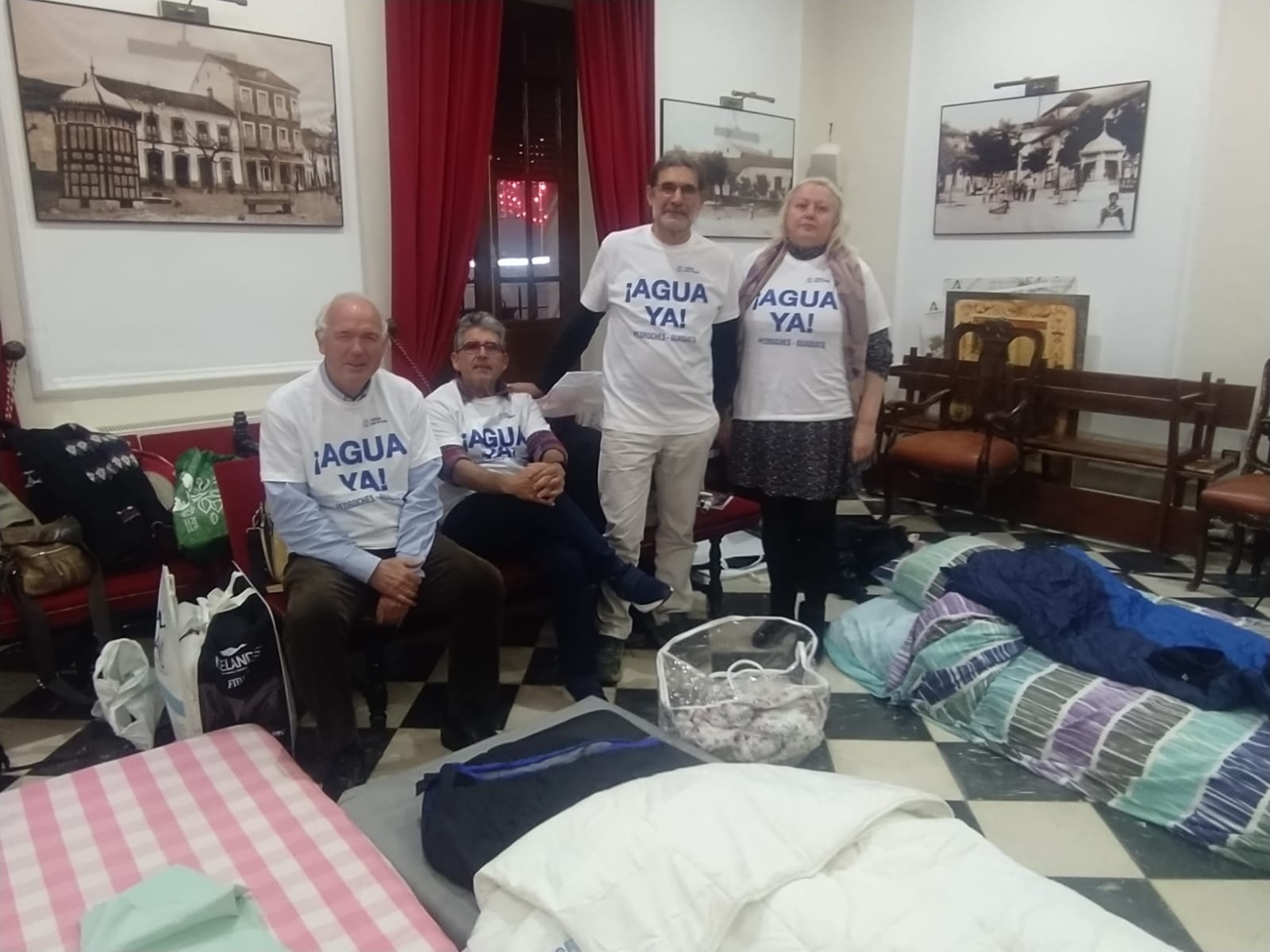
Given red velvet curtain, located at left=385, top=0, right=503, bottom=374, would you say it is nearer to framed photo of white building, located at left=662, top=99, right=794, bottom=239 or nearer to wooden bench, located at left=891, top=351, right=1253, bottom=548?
framed photo of white building, located at left=662, top=99, right=794, bottom=239

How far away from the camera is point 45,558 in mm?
2385

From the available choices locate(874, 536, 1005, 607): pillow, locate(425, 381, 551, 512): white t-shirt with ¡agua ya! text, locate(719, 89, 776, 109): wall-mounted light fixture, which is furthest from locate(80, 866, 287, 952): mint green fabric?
locate(719, 89, 776, 109): wall-mounted light fixture

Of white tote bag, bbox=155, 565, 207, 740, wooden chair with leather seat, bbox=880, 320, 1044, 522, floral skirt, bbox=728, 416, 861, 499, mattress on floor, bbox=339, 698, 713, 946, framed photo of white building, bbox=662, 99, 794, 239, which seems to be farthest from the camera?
framed photo of white building, bbox=662, 99, 794, 239

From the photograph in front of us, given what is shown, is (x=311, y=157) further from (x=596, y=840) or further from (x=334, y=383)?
(x=596, y=840)

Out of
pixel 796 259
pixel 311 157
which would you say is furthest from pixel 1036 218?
pixel 311 157

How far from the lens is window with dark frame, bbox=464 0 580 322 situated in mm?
3955

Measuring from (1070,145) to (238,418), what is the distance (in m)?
3.82

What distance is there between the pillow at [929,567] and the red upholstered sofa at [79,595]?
6.93 feet

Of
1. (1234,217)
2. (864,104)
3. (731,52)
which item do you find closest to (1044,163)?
(1234,217)

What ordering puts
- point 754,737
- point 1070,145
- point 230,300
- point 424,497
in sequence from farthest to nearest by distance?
point 1070,145 → point 230,300 → point 424,497 → point 754,737

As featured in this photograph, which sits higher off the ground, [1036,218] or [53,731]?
[1036,218]

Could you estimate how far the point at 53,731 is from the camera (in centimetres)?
244

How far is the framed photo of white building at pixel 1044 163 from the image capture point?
4.22m

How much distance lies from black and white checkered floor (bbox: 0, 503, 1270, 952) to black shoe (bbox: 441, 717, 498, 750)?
4 centimetres
